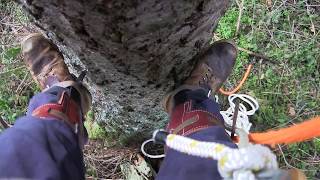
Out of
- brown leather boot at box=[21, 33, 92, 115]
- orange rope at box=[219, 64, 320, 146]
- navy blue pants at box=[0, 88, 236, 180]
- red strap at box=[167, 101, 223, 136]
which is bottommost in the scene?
navy blue pants at box=[0, 88, 236, 180]

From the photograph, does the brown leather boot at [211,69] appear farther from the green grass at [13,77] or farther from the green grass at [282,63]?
the green grass at [13,77]

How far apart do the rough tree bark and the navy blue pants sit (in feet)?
0.69

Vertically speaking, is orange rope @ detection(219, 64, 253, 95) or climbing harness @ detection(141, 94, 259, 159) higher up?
orange rope @ detection(219, 64, 253, 95)

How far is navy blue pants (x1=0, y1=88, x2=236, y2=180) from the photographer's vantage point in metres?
1.18

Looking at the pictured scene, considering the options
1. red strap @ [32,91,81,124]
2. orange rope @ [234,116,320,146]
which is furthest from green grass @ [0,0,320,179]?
red strap @ [32,91,81,124]

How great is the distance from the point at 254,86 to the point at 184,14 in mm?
1175

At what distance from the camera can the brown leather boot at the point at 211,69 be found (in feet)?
5.19

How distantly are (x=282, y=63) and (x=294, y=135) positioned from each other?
78 centimetres

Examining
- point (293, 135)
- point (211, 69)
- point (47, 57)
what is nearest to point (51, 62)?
point (47, 57)

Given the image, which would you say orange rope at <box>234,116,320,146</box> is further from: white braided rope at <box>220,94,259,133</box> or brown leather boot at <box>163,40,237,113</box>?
white braided rope at <box>220,94,259,133</box>

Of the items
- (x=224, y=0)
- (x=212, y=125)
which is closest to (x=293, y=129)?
(x=212, y=125)

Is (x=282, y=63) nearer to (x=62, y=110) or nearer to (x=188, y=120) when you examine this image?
(x=188, y=120)

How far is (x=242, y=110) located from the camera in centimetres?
206

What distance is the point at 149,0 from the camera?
2.98ft
